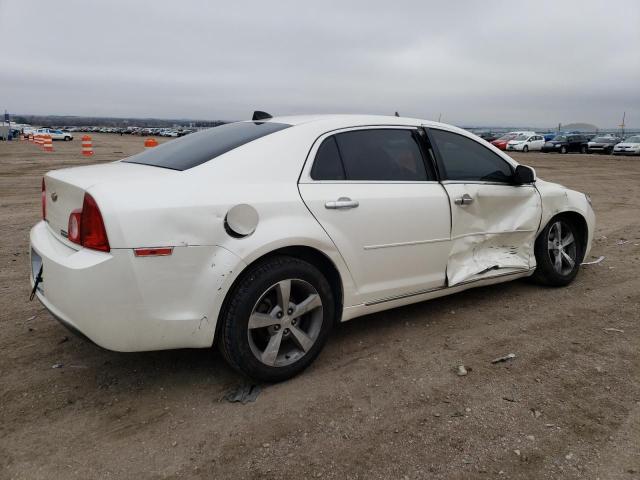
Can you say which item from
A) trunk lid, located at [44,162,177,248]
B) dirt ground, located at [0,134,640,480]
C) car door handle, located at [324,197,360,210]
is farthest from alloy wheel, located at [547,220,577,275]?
trunk lid, located at [44,162,177,248]

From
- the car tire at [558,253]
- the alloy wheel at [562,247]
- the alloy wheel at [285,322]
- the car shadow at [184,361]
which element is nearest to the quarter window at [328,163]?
the alloy wheel at [285,322]

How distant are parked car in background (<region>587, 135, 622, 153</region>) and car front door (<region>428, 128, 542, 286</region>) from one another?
123ft

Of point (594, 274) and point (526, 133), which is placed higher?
point (526, 133)

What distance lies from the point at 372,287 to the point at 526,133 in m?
41.1

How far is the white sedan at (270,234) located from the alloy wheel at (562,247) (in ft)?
2.29

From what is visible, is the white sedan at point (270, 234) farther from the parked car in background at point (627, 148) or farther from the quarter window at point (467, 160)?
the parked car in background at point (627, 148)

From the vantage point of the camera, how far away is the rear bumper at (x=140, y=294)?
2598 mm

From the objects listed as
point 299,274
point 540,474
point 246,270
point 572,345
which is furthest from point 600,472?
point 246,270

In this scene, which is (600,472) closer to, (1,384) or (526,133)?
(1,384)

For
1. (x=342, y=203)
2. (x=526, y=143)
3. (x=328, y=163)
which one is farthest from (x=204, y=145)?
(x=526, y=143)

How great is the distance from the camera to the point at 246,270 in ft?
9.57

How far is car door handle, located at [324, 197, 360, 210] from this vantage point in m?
3.23

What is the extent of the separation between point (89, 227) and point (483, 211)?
2899 millimetres

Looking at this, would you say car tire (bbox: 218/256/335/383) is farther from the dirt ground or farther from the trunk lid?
the trunk lid
